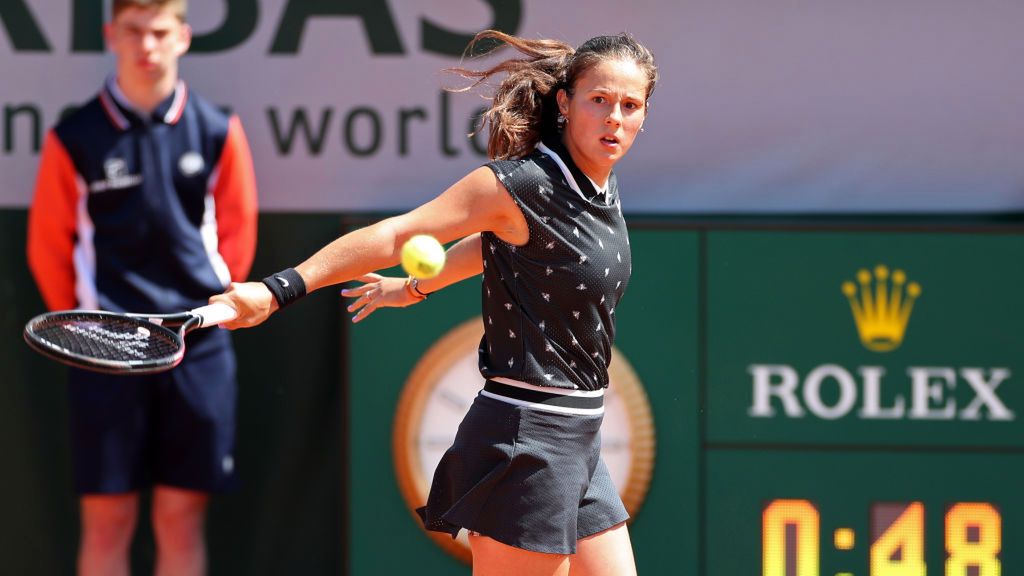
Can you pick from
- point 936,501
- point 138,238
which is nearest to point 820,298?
point 936,501

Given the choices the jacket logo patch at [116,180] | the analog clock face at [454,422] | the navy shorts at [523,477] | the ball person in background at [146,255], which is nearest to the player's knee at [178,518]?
the ball person in background at [146,255]

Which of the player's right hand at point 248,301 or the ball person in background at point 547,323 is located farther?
the ball person in background at point 547,323

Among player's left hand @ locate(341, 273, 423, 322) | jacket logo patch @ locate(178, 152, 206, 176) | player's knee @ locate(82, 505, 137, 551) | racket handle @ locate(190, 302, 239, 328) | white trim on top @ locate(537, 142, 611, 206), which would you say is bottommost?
player's knee @ locate(82, 505, 137, 551)

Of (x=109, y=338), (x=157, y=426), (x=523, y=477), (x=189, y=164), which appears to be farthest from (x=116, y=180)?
(x=523, y=477)

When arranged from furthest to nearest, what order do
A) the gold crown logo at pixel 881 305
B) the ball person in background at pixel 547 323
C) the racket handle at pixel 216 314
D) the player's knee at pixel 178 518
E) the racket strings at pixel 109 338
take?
the player's knee at pixel 178 518, the gold crown logo at pixel 881 305, the ball person in background at pixel 547 323, the racket strings at pixel 109 338, the racket handle at pixel 216 314

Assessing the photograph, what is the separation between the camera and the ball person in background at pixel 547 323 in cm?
298

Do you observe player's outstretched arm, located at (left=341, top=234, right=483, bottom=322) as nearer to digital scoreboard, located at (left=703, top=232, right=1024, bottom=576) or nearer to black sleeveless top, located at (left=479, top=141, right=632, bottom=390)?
black sleeveless top, located at (left=479, top=141, right=632, bottom=390)

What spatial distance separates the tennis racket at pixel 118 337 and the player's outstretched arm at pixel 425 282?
2.17ft

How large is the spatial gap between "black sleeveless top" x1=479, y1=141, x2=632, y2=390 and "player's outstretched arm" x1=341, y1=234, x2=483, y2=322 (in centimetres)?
31

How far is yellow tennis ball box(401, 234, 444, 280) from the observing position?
2.68 metres

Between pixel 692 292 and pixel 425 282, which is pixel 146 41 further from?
pixel 692 292

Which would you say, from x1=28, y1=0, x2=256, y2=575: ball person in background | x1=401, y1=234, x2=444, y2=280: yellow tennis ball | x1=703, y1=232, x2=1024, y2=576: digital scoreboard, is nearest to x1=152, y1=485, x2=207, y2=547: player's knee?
x1=28, y1=0, x2=256, y2=575: ball person in background

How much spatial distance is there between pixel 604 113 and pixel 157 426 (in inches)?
86.4

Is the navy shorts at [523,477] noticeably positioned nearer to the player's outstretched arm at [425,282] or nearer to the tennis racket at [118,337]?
the player's outstretched arm at [425,282]
